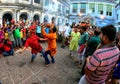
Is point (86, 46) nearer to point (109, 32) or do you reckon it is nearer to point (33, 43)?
point (33, 43)

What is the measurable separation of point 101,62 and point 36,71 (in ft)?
19.0

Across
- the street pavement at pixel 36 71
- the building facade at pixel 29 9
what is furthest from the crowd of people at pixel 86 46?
the building facade at pixel 29 9

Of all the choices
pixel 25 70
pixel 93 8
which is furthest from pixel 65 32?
pixel 93 8

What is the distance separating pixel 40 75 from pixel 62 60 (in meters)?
3.04

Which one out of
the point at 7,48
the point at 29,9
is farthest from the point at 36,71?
the point at 29,9

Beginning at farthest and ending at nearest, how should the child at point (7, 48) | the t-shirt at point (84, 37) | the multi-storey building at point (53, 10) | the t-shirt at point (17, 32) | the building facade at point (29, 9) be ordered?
the multi-storey building at point (53, 10), the building facade at point (29, 9), the t-shirt at point (17, 32), the child at point (7, 48), the t-shirt at point (84, 37)

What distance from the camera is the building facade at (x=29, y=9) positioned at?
26695 mm

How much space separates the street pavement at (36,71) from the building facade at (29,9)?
16.1 metres

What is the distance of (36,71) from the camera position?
8.96 m

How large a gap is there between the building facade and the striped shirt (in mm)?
23299

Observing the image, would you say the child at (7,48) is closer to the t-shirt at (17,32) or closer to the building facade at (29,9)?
the t-shirt at (17,32)

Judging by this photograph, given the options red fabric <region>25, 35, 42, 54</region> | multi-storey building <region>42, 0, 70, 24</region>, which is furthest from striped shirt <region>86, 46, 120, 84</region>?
multi-storey building <region>42, 0, 70, 24</region>

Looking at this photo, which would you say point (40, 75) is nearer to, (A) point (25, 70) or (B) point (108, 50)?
(A) point (25, 70)

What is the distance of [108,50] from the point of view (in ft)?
11.3
